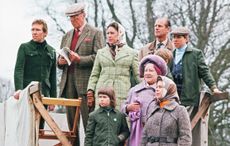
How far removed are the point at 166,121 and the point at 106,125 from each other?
37.4 inches

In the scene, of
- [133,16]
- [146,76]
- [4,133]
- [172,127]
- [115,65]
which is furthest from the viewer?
[133,16]

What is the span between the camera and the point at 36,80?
8.73 m

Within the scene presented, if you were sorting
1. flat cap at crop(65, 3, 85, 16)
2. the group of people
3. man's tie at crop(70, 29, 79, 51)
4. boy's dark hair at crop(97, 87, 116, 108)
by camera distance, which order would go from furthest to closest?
1. man's tie at crop(70, 29, 79, 51)
2. flat cap at crop(65, 3, 85, 16)
3. boy's dark hair at crop(97, 87, 116, 108)
4. the group of people

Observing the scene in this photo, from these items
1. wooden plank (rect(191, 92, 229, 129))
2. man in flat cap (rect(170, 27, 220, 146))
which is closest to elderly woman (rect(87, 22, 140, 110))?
man in flat cap (rect(170, 27, 220, 146))

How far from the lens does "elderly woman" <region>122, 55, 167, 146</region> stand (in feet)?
24.4

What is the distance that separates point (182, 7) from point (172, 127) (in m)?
18.7

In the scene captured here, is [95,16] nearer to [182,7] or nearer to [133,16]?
[133,16]

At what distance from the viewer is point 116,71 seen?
8188 millimetres

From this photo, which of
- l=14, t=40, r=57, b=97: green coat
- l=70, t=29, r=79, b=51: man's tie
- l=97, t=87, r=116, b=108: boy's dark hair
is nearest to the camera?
l=97, t=87, r=116, b=108: boy's dark hair

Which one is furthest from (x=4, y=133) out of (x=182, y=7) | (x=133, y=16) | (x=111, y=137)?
(x=133, y=16)

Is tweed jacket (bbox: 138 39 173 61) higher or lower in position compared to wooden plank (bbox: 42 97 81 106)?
higher

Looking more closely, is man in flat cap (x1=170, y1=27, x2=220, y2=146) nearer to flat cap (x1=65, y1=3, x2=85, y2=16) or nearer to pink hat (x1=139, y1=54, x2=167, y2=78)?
pink hat (x1=139, y1=54, x2=167, y2=78)

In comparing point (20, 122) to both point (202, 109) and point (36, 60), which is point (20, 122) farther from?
point (202, 109)

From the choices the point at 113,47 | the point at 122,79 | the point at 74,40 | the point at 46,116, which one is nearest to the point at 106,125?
the point at 122,79
